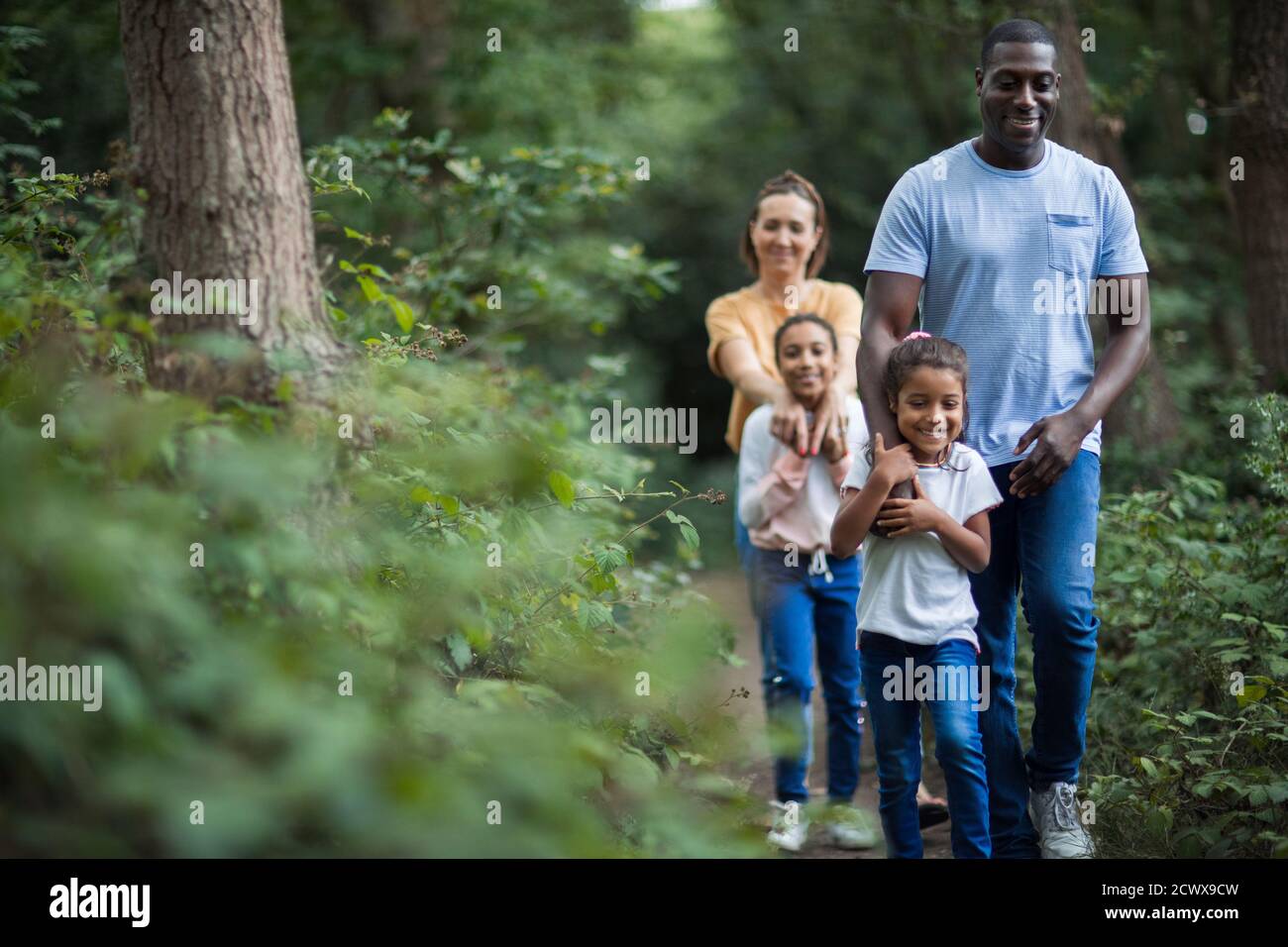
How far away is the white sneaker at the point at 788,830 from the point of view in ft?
13.7

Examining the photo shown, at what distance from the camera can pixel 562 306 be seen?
916 centimetres

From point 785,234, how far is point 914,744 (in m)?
2.40

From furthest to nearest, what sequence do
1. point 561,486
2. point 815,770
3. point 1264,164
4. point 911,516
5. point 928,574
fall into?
point 1264,164
point 815,770
point 928,574
point 911,516
point 561,486

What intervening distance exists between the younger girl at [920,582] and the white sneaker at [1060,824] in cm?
36

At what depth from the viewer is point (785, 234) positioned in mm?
5234

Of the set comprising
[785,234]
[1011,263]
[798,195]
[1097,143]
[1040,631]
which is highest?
[1097,143]

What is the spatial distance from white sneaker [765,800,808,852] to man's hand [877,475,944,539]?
110 cm

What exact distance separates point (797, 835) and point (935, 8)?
9231 millimetres

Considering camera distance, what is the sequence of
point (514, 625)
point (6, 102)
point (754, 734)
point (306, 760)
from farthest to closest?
1. point (6, 102)
2. point (514, 625)
3. point (754, 734)
4. point (306, 760)

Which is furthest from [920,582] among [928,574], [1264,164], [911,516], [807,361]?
[1264,164]

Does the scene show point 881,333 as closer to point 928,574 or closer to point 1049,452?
point 1049,452

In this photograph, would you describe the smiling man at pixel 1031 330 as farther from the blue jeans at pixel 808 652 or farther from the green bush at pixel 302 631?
the green bush at pixel 302 631
